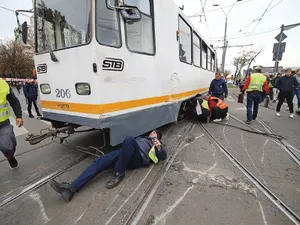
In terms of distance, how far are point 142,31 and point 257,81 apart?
4.27 m

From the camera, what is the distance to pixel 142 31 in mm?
3146

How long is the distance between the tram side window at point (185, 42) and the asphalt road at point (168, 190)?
7.68 feet

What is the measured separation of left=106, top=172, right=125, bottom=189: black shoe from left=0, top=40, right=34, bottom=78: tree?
4461 centimetres

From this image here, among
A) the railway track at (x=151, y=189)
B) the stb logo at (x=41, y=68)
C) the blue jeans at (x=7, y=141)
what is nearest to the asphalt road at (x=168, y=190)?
the railway track at (x=151, y=189)

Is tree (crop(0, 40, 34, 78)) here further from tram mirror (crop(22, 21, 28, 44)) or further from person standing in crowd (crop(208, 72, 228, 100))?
person standing in crowd (crop(208, 72, 228, 100))

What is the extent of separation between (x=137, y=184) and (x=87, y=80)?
1.63 metres

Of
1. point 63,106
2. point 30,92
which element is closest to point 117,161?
point 63,106

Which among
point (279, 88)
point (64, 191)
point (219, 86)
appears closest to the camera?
point (64, 191)

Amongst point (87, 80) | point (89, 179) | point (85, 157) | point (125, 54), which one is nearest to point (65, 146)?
point (85, 157)

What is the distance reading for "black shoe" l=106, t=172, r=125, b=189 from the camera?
2497mm

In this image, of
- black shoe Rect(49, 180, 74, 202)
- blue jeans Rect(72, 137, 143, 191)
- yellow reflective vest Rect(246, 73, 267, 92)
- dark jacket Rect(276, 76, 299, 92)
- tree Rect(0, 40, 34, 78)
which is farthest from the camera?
tree Rect(0, 40, 34, 78)

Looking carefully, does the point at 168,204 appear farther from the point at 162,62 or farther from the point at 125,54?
the point at 162,62

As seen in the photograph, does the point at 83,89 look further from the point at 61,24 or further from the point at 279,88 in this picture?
the point at 279,88

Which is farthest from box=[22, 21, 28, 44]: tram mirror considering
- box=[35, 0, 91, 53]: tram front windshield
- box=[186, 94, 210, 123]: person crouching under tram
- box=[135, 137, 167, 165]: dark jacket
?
box=[186, 94, 210, 123]: person crouching under tram
